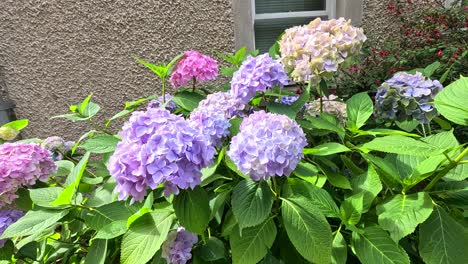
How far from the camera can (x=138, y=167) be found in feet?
2.57

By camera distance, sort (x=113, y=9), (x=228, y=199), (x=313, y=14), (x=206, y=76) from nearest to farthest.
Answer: (x=228, y=199)
(x=206, y=76)
(x=113, y=9)
(x=313, y=14)

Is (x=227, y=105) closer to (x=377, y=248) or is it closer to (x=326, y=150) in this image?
(x=326, y=150)

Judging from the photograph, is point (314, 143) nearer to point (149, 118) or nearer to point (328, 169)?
point (328, 169)

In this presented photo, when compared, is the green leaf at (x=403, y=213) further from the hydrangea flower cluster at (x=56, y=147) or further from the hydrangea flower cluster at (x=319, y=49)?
the hydrangea flower cluster at (x=56, y=147)

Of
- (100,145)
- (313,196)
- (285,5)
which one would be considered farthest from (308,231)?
(285,5)

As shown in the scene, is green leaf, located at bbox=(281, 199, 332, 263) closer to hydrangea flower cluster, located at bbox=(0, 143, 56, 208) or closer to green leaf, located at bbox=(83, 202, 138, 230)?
green leaf, located at bbox=(83, 202, 138, 230)

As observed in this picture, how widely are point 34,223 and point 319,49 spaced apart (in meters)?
1.06

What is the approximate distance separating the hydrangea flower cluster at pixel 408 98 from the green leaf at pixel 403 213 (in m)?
0.43

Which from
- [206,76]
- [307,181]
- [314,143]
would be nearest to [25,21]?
[206,76]

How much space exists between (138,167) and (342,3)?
2.84 meters

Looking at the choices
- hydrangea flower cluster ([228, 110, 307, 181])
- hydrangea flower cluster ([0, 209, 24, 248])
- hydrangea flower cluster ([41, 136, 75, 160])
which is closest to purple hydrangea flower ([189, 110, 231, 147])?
hydrangea flower cluster ([228, 110, 307, 181])

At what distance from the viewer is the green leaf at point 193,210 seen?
84cm

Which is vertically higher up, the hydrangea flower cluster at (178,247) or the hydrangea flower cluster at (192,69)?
the hydrangea flower cluster at (192,69)

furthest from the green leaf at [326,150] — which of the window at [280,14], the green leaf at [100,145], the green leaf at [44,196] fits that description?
the window at [280,14]
